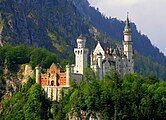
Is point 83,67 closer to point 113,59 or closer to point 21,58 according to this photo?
point 113,59

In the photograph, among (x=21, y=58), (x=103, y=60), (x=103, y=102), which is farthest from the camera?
(x=21, y=58)

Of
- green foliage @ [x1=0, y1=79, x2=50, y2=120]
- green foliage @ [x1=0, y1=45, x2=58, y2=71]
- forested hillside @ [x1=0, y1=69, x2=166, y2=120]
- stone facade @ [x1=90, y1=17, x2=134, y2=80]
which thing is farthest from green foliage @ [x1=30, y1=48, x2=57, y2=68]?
forested hillside @ [x1=0, y1=69, x2=166, y2=120]

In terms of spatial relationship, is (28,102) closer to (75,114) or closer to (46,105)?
(46,105)

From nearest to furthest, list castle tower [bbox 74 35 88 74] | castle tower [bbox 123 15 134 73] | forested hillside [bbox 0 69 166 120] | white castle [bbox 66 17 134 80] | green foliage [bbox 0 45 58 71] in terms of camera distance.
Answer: forested hillside [bbox 0 69 166 120]
white castle [bbox 66 17 134 80]
castle tower [bbox 74 35 88 74]
castle tower [bbox 123 15 134 73]
green foliage [bbox 0 45 58 71]

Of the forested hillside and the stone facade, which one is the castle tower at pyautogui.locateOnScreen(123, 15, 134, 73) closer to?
the stone facade

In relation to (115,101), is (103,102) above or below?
below

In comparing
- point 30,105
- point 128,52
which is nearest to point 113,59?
point 128,52

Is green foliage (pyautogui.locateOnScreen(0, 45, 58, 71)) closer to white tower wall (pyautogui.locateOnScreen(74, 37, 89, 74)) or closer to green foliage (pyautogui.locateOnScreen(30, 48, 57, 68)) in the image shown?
green foliage (pyautogui.locateOnScreen(30, 48, 57, 68))

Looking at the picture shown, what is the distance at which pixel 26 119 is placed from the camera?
151 meters

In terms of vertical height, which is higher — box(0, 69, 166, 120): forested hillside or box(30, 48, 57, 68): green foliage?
box(30, 48, 57, 68): green foliage

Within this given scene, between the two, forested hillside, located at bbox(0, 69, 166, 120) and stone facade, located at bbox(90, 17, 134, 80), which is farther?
stone facade, located at bbox(90, 17, 134, 80)

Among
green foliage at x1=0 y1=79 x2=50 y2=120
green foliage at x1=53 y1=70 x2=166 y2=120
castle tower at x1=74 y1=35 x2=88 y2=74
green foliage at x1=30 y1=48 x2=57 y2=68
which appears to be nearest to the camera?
green foliage at x1=53 y1=70 x2=166 y2=120

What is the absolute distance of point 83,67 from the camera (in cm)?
16175

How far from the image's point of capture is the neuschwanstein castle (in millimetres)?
155625
